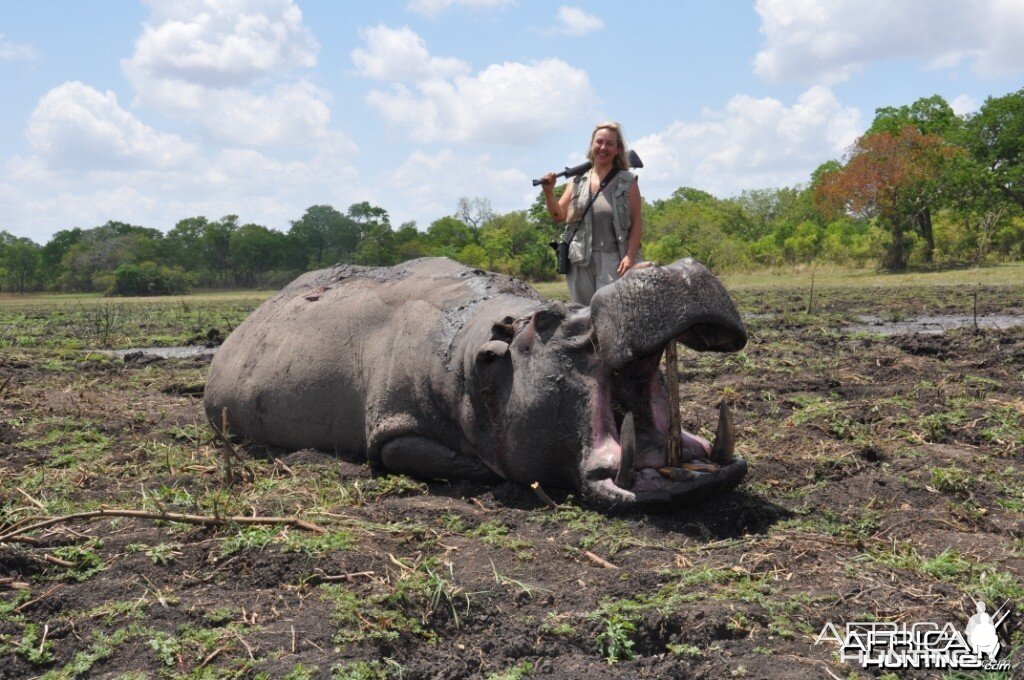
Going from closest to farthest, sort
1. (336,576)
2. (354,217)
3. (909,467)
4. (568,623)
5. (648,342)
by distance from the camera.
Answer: (568,623) < (336,576) < (648,342) < (909,467) < (354,217)

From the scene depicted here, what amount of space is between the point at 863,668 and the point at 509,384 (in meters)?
2.34

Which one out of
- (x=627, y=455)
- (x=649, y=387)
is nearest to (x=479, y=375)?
(x=649, y=387)

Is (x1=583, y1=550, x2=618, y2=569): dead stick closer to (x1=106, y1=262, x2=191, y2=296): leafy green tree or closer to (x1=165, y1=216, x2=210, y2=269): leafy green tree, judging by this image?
(x1=106, y1=262, x2=191, y2=296): leafy green tree

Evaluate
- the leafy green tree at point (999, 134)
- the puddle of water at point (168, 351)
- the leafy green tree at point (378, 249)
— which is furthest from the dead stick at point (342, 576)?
the leafy green tree at point (378, 249)

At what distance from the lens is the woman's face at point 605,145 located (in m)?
6.15

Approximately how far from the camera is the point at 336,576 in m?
3.74

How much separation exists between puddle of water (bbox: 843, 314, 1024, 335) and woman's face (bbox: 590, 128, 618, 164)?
7102 mm

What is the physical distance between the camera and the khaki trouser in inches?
247

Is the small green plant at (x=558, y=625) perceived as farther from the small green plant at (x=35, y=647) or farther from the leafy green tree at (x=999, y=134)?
the leafy green tree at (x=999, y=134)

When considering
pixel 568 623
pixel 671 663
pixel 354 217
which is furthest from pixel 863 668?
pixel 354 217

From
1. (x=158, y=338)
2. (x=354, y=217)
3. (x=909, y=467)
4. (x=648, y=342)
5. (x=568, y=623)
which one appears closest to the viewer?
(x=568, y=623)

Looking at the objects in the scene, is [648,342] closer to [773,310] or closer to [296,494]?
[296,494]

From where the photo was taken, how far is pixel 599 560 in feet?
12.6

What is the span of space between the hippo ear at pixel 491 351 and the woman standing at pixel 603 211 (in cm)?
150
